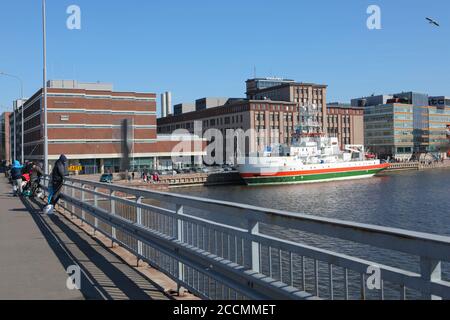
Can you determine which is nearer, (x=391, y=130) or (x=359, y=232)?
A: (x=359, y=232)

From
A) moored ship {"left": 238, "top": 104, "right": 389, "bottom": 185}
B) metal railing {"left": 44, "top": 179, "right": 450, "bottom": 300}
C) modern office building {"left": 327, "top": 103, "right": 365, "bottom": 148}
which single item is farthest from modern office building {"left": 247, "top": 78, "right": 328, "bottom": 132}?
metal railing {"left": 44, "top": 179, "right": 450, "bottom": 300}

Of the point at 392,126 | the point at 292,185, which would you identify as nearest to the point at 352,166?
the point at 292,185

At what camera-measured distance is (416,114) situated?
164 meters

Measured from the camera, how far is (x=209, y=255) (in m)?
5.41

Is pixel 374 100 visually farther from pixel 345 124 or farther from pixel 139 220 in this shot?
pixel 139 220

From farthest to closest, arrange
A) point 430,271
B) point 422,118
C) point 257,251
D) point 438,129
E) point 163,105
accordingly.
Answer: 1. point 438,129
2. point 163,105
3. point 422,118
4. point 257,251
5. point 430,271

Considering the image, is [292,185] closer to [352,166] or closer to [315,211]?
[352,166]

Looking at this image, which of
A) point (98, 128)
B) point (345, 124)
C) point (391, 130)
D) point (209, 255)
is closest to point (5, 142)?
point (98, 128)

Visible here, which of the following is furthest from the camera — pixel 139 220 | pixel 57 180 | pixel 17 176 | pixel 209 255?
pixel 17 176

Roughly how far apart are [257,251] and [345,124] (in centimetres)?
13889

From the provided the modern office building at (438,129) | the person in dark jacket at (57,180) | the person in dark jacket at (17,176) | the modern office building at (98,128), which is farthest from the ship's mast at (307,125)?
the modern office building at (438,129)

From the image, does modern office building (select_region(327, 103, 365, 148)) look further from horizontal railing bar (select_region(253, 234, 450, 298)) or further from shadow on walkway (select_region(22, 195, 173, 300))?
horizontal railing bar (select_region(253, 234, 450, 298))
